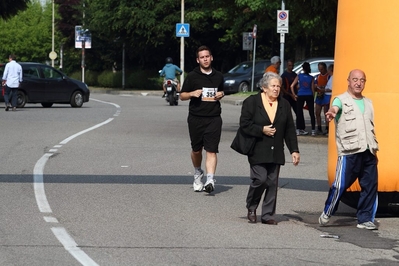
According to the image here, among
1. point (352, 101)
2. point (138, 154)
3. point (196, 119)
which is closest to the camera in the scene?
point (352, 101)

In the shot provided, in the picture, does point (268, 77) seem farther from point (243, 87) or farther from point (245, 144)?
point (243, 87)

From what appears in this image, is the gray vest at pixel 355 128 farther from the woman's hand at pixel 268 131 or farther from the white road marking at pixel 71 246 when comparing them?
the white road marking at pixel 71 246

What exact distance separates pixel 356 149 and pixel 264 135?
0.95 metres

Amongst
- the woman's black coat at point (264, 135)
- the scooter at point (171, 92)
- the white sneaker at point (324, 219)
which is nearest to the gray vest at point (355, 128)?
the woman's black coat at point (264, 135)

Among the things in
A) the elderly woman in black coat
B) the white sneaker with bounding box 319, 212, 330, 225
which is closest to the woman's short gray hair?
the elderly woman in black coat

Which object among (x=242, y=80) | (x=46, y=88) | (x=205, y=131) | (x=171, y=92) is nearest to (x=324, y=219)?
(x=205, y=131)

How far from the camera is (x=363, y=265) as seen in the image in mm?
8461

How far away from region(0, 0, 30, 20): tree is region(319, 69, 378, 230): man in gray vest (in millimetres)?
29181

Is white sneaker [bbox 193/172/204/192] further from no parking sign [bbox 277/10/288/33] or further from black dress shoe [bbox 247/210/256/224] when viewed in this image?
no parking sign [bbox 277/10/288/33]

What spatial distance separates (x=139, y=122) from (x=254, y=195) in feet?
56.9

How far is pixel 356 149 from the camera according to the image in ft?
35.0

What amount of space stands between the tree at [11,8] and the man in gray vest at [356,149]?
2918cm

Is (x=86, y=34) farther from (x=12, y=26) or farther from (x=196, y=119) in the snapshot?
(x=196, y=119)

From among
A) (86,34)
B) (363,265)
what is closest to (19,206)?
(363,265)
